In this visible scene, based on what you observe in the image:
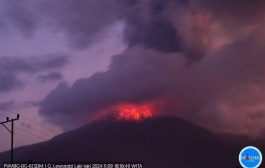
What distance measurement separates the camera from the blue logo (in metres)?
27.9

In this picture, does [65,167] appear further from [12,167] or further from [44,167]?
[12,167]

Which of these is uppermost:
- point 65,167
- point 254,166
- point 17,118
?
point 17,118

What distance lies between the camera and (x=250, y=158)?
2833 cm

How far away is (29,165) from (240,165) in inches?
1100

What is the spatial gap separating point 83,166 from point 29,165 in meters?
4.94

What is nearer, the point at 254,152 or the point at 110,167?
the point at 254,152

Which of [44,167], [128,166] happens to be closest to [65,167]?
[44,167]

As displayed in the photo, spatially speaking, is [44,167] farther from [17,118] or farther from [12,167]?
[17,118]

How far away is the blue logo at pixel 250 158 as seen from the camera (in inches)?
1098

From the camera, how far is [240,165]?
28.6 metres

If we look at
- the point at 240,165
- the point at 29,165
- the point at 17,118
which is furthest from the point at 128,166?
the point at 17,118

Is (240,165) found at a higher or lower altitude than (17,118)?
lower

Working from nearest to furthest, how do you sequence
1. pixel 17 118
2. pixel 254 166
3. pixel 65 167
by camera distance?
1. pixel 254 166
2. pixel 65 167
3. pixel 17 118

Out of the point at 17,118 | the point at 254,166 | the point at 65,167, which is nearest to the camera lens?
the point at 254,166
